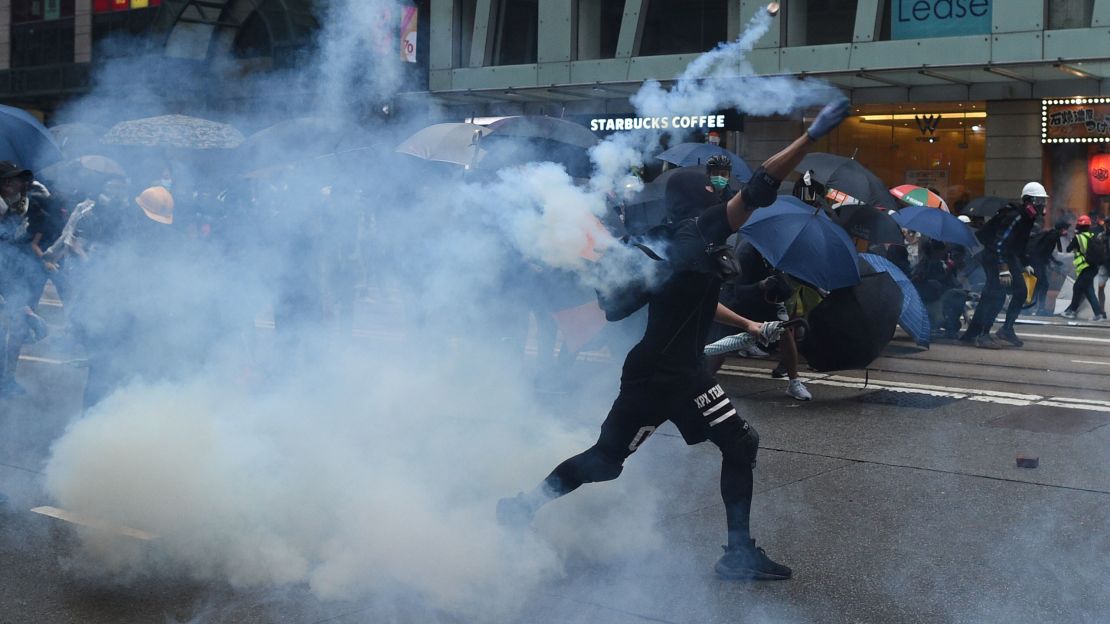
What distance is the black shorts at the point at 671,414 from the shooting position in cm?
446

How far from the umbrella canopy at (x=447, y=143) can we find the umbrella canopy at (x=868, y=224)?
4.76 m

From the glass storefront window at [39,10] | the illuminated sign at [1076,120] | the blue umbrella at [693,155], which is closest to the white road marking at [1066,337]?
Answer: the blue umbrella at [693,155]

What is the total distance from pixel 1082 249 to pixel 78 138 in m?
12.3

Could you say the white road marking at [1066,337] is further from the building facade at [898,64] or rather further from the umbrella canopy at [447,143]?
the umbrella canopy at [447,143]

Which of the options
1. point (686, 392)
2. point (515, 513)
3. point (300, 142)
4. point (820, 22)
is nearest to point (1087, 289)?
point (820, 22)

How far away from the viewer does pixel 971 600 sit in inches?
169

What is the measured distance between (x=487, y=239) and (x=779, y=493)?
76.1 inches

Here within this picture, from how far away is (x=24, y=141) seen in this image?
24.6 feet

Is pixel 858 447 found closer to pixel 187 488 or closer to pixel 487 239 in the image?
pixel 487 239

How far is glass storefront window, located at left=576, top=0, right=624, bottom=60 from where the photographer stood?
756 inches

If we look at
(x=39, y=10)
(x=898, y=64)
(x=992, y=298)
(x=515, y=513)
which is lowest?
(x=515, y=513)

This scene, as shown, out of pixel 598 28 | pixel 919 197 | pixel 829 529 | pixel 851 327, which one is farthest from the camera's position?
pixel 598 28

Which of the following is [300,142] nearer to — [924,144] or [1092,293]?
[1092,293]

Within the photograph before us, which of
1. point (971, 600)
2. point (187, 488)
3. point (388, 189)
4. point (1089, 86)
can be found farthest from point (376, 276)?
point (1089, 86)
